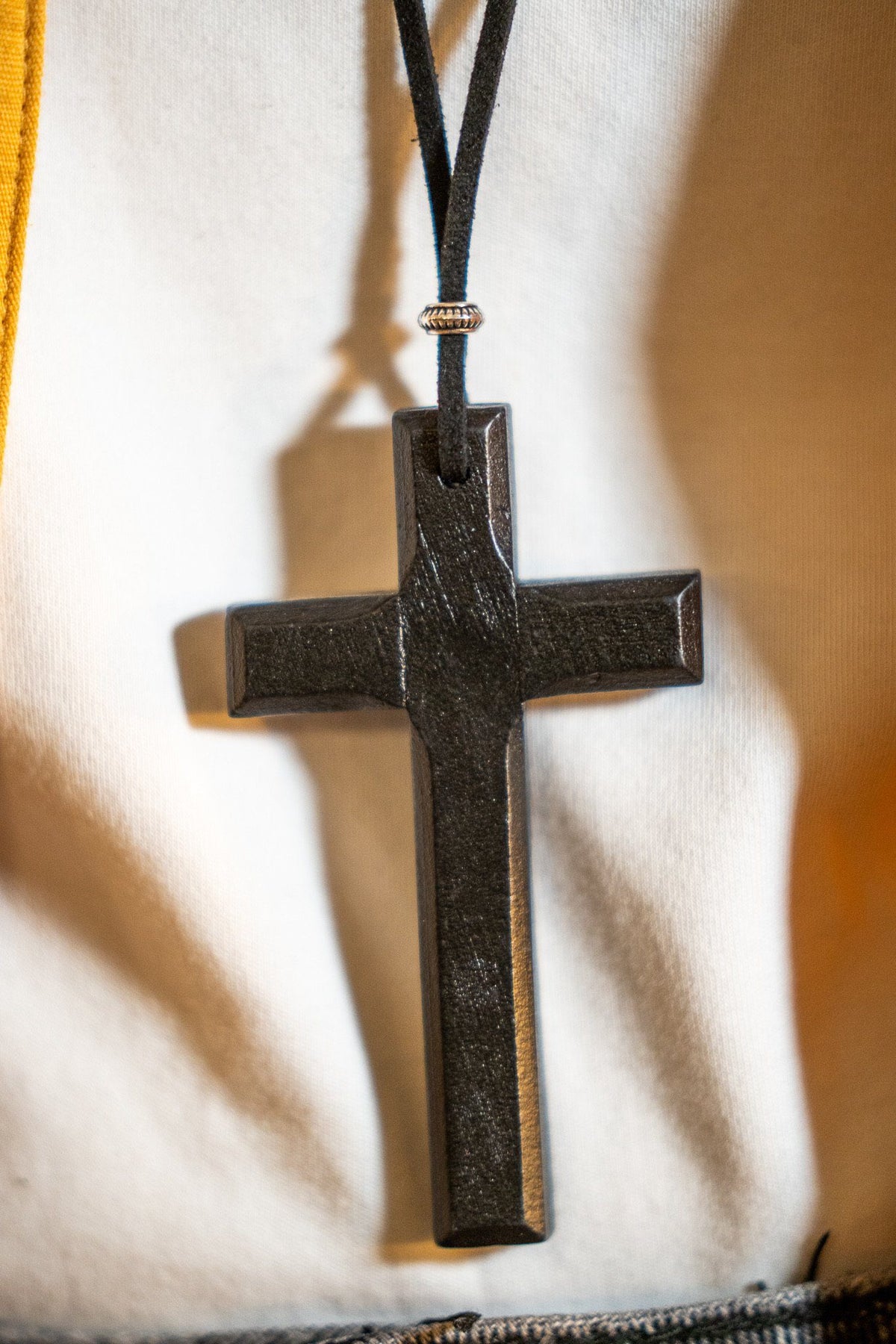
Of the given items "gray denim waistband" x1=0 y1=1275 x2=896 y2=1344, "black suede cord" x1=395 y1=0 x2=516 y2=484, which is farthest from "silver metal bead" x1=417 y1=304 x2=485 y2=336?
"gray denim waistband" x1=0 y1=1275 x2=896 y2=1344

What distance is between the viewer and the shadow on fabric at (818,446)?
1.78 ft

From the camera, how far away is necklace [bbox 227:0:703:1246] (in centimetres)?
52

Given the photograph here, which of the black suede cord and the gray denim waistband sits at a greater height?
the black suede cord

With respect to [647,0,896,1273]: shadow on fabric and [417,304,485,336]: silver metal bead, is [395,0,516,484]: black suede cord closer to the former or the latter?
[417,304,485,336]: silver metal bead

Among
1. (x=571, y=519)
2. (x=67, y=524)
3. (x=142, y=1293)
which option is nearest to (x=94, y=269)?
(x=67, y=524)

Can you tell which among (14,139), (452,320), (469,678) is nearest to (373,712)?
(469,678)

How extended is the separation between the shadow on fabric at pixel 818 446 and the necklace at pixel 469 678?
0.24 ft

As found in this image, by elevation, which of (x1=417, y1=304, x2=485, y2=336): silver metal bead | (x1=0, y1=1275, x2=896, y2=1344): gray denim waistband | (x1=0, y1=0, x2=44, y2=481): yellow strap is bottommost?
(x1=0, y1=1275, x2=896, y2=1344): gray denim waistband

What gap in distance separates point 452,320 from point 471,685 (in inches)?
6.6

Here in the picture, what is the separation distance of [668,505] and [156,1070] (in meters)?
0.40

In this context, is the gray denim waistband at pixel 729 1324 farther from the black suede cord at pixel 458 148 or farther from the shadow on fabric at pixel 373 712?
the black suede cord at pixel 458 148

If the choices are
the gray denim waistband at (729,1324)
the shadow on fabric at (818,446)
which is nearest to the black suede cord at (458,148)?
the shadow on fabric at (818,446)

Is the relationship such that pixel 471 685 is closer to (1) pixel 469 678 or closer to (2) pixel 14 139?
Result: (1) pixel 469 678

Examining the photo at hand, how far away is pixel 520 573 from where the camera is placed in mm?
570
